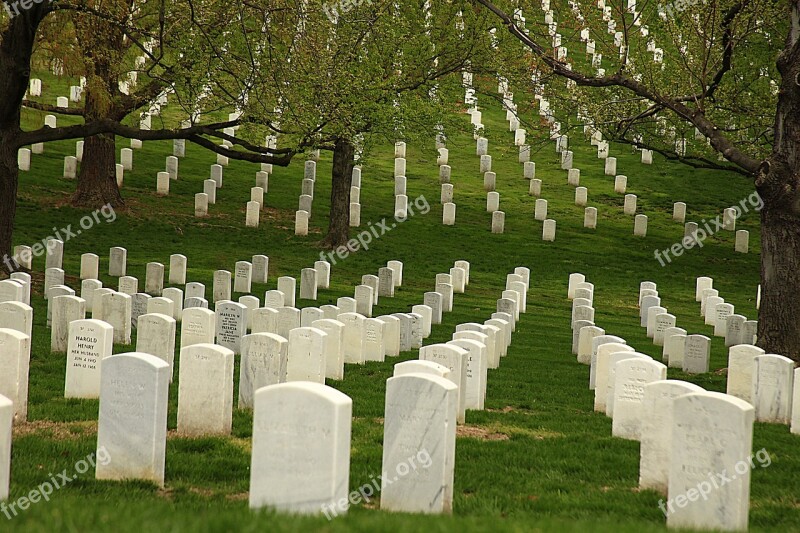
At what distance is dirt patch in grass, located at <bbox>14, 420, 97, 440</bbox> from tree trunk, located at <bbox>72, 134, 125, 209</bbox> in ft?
61.7

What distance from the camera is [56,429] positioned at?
898 centimetres

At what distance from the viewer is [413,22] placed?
87.5ft

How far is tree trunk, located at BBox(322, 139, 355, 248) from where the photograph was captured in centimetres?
2625

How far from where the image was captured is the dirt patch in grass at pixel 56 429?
8.68m
